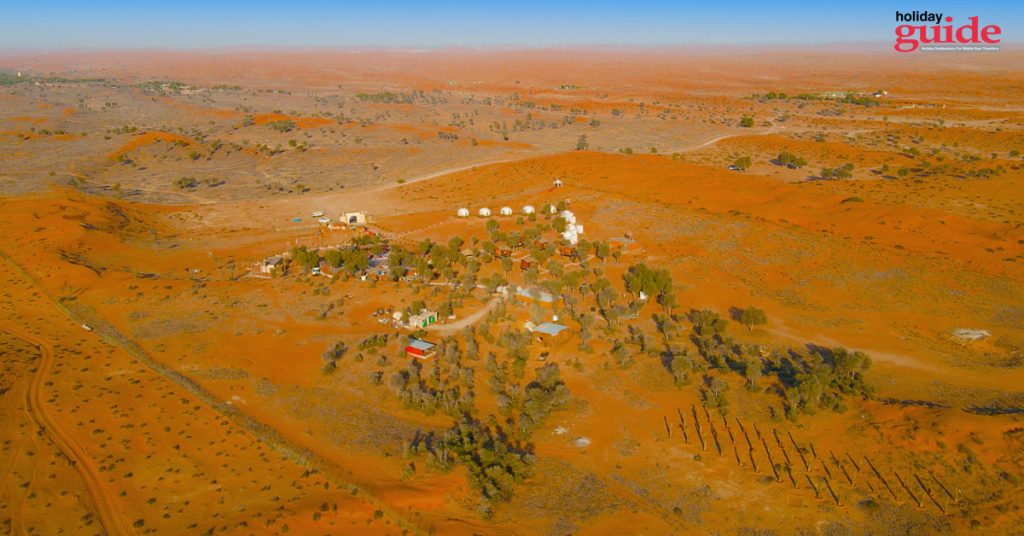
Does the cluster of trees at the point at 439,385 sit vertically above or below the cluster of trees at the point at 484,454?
above

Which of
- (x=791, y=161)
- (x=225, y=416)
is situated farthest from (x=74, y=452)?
(x=791, y=161)

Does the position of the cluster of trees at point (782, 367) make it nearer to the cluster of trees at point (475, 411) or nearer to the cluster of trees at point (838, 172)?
the cluster of trees at point (475, 411)

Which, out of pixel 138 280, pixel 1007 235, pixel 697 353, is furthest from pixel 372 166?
pixel 1007 235

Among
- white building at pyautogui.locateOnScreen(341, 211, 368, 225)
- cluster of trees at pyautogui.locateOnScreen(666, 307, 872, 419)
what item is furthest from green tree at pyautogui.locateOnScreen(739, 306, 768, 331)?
white building at pyautogui.locateOnScreen(341, 211, 368, 225)

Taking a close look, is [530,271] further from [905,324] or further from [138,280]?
[138,280]

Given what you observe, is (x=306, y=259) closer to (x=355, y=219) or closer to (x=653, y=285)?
(x=355, y=219)

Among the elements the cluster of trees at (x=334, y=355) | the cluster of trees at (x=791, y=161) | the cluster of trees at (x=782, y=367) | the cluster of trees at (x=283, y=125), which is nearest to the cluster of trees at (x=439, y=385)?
the cluster of trees at (x=334, y=355)
